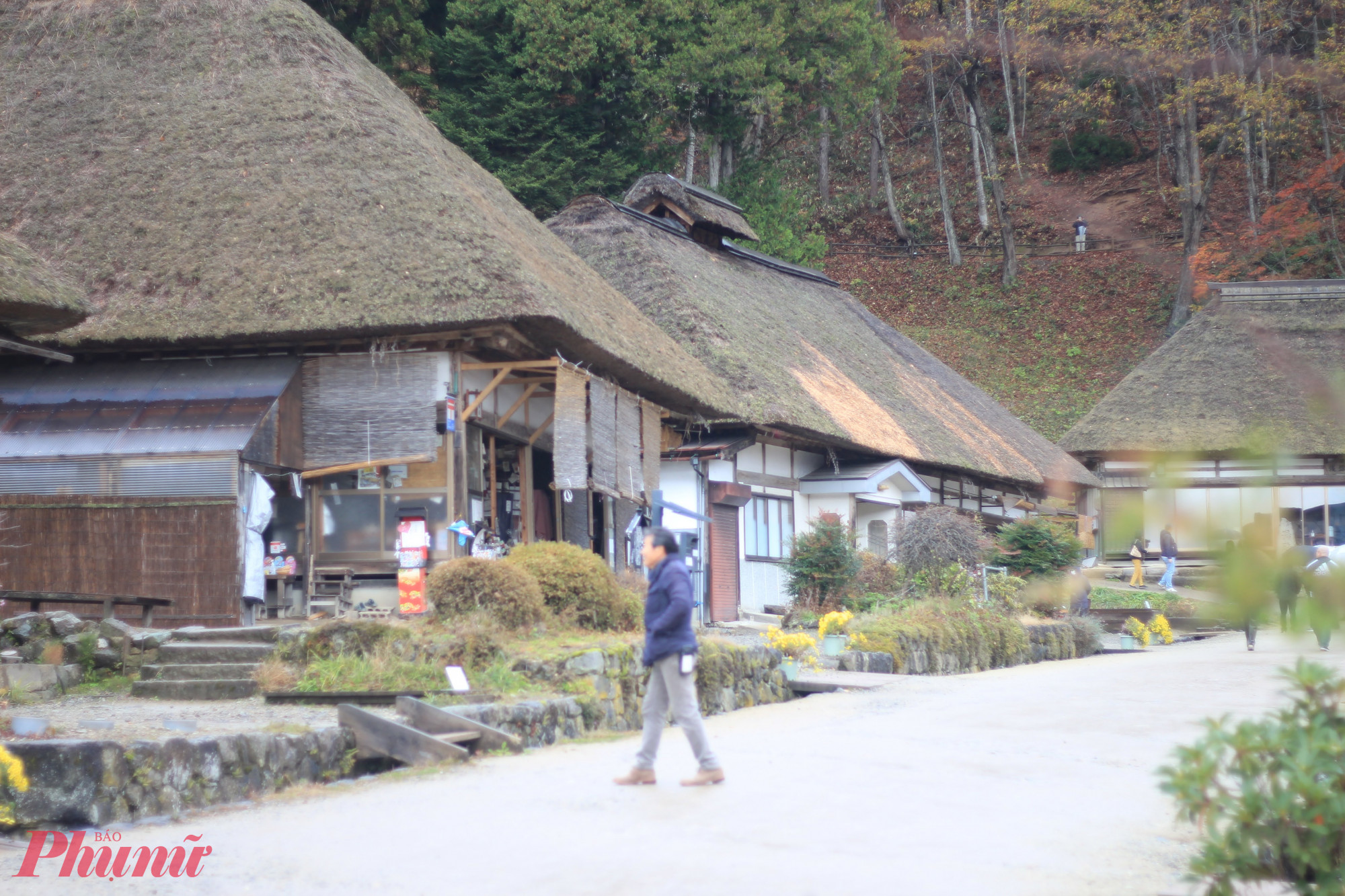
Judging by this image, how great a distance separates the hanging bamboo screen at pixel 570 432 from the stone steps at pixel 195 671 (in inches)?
192

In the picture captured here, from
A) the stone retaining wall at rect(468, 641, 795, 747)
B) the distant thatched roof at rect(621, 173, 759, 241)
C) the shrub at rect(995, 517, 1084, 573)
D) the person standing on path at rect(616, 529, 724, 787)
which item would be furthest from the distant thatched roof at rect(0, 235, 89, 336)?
the distant thatched roof at rect(621, 173, 759, 241)

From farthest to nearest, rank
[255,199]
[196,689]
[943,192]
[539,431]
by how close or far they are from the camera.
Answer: [943,192]
[539,431]
[255,199]
[196,689]

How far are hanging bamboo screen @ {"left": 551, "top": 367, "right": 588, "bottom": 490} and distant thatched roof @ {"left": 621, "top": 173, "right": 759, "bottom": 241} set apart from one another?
11.2 m

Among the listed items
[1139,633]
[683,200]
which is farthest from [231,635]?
[683,200]

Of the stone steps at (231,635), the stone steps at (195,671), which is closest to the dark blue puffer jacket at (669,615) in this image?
the stone steps at (195,671)

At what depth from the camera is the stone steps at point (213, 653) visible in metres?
9.95

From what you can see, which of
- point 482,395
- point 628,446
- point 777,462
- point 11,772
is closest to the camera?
point 11,772

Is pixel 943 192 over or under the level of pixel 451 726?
over

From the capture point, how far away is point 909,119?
1849 inches

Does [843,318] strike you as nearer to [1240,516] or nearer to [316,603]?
[316,603]

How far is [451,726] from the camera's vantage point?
727cm

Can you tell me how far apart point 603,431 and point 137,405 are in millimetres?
5430

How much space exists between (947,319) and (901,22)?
1232 centimetres

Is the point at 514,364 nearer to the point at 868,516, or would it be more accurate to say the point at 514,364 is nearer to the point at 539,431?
the point at 539,431
